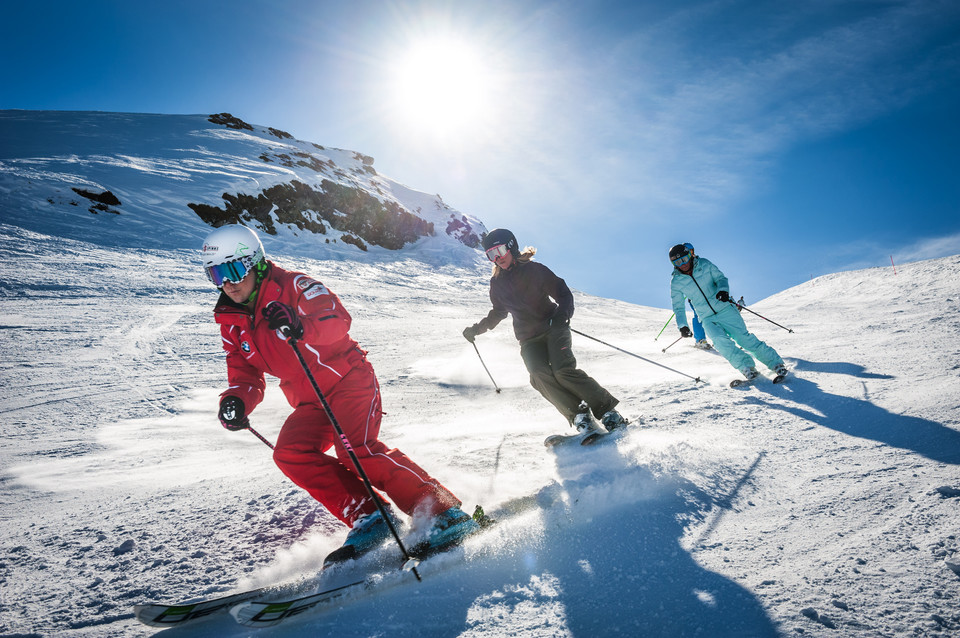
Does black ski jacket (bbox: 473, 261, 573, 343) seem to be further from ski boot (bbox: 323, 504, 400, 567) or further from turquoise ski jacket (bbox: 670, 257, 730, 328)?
turquoise ski jacket (bbox: 670, 257, 730, 328)

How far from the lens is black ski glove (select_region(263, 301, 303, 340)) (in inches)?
97.7

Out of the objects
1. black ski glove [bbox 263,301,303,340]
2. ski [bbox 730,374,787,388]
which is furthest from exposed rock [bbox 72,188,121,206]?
ski [bbox 730,374,787,388]

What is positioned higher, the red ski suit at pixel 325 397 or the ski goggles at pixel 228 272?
the ski goggles at pixel 228 272

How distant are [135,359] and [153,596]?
7296mm

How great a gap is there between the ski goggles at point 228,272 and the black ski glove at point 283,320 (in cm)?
42

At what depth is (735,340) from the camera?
5.86 meters

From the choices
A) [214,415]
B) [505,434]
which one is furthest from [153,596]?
[214,415]

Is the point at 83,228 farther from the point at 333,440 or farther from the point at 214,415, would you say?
the point at 333,440

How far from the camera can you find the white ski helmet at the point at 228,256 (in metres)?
2.75

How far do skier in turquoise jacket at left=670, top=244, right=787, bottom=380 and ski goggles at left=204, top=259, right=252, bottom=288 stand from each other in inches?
217

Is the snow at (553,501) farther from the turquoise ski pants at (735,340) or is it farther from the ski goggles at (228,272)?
the ski goggles at (228,272)

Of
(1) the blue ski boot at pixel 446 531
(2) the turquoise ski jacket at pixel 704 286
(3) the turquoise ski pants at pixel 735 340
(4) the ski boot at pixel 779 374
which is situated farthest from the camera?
(2) the turquoise ski jacket at pixel 704 286

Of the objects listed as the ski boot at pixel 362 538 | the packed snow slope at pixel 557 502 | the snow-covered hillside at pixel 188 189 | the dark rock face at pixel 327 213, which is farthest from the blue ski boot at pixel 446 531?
the dark rock face at pixel 327 213

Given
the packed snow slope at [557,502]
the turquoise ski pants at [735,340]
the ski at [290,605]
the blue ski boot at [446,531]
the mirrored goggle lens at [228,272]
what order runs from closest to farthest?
the packed snow slope at [557,502] < the ski at [290,605] < the blue ski boot at [446,531] < the mirrored goggle lens at [228,272] < the turquoise ski pants at [735,340]
